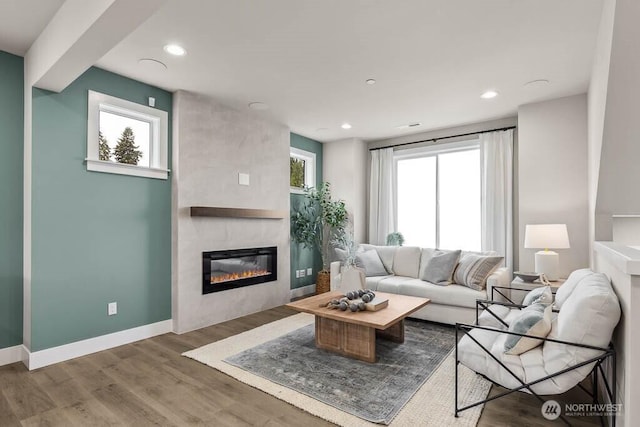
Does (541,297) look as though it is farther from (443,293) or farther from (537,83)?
(537,83)

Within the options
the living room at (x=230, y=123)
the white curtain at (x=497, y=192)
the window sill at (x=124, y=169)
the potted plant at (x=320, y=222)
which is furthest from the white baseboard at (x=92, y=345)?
the white curtain at (x=497, y=192)

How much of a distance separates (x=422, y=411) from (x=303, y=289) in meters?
3.66

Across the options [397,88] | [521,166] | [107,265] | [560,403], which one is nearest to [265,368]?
[107,265]

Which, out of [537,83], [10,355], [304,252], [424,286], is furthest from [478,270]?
[10,355]

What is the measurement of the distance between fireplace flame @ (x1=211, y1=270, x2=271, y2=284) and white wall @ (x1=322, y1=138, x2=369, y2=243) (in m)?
1.85

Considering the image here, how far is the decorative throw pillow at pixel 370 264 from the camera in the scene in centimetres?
475

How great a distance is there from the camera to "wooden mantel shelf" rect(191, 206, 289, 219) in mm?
3811

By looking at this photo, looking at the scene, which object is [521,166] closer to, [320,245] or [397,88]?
[397,88]

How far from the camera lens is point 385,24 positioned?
2.48 metres

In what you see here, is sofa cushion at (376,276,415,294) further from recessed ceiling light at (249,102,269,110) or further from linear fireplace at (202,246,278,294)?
recessed ceiling light at (249,102,269,110)

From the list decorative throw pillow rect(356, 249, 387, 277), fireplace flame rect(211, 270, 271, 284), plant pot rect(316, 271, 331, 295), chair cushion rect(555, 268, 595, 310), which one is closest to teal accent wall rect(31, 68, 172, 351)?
fireplace flame rect(211, 270, 271, 284)

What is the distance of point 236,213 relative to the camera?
424 cm

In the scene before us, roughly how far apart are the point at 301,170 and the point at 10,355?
4.27 m

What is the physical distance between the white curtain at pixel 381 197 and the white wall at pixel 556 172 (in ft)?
6.66
